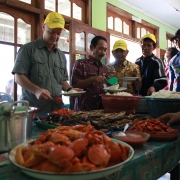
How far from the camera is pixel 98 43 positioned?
2426 mm

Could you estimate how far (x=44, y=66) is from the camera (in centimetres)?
205

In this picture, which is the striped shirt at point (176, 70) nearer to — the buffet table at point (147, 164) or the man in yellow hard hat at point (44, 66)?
the man in yellow hard hat at point (44, 66)

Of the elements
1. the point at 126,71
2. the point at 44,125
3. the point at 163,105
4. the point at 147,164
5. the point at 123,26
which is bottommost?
the point at 147,164

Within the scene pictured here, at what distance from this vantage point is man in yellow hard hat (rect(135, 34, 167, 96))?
248cm

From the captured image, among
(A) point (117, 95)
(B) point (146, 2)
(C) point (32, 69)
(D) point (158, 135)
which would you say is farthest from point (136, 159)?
(B) point (146, 2)

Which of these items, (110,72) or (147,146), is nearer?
(147,146)

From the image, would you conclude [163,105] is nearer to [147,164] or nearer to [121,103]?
[121,103]

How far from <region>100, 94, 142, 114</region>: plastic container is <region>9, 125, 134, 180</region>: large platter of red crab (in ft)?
3.33

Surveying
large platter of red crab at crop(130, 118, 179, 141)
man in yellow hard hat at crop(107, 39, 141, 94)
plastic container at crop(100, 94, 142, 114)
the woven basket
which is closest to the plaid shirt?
man in yellow hard hat at crop(107, 39, 141, 94)

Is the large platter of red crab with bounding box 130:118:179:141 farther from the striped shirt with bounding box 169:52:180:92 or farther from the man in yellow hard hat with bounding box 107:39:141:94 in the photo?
the striped shirt with bounding box 169:52:180:92

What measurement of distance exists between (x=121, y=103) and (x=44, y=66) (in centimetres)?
84

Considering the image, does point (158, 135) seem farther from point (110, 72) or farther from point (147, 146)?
point (110, 72)

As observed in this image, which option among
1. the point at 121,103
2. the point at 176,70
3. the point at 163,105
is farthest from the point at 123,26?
the point at 163,105

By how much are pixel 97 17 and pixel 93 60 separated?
201 cm
